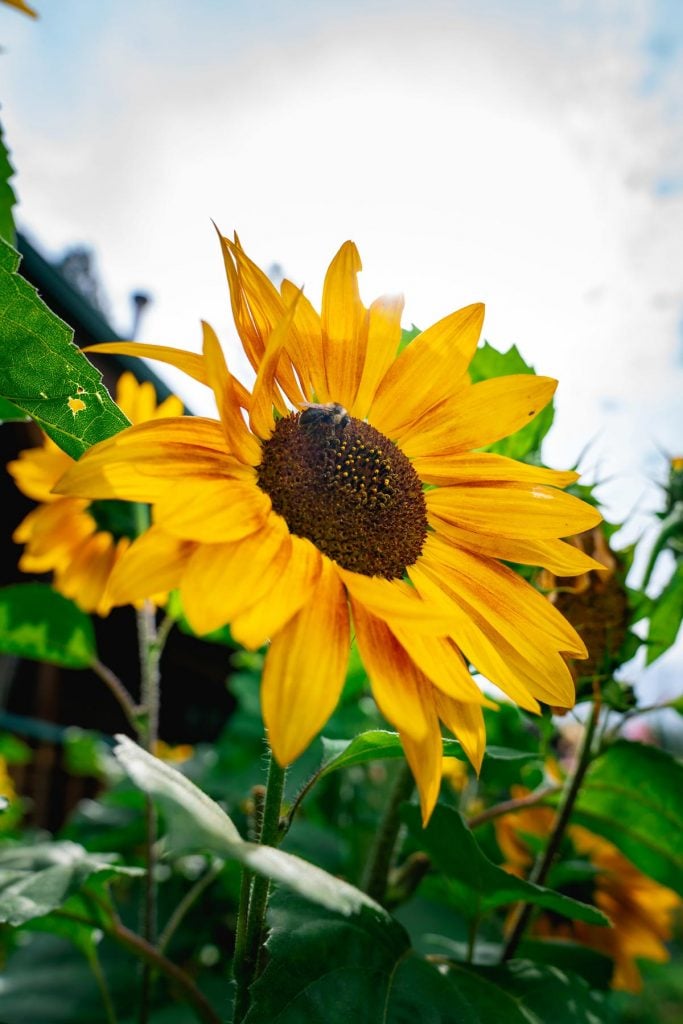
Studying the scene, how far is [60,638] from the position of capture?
105 centimetres

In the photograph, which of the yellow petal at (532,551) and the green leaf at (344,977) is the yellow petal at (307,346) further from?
the green leaf at (344,977)

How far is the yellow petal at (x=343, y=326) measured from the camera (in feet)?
2.06

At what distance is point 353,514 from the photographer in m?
0.63

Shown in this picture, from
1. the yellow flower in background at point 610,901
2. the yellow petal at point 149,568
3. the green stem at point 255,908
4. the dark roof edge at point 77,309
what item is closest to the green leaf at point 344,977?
the green stem at point 255,908

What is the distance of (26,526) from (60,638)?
35 cm

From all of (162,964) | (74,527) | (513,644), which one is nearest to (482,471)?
(513,644)

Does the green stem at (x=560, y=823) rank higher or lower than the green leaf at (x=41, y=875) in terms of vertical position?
higher

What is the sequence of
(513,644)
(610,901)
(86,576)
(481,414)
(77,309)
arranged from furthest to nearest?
(77,309) < (86,576) < (610,901) < (481,414) < (513,644)

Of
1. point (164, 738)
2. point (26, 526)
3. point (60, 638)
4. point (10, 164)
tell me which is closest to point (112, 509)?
point (26, 526)

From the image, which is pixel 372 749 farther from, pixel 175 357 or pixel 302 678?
pixel 175 357

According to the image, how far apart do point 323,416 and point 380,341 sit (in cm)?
8

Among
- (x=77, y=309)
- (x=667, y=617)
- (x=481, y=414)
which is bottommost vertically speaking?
(x=667, y=617)

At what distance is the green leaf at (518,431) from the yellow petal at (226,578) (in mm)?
374

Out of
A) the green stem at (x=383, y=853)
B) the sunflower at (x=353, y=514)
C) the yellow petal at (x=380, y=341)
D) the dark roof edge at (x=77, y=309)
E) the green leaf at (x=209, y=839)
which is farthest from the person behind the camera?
the dark roof edge at (x=77, y=309)
